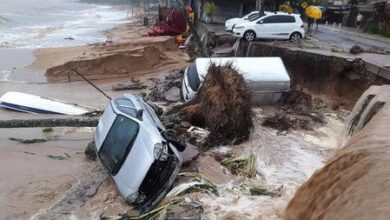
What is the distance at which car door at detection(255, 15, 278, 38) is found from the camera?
2359cm

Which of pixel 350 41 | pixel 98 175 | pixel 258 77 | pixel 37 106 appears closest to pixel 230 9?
pixel 350 41

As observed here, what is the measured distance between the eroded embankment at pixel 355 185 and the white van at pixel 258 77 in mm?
5000

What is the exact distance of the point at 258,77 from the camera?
40.4 feet

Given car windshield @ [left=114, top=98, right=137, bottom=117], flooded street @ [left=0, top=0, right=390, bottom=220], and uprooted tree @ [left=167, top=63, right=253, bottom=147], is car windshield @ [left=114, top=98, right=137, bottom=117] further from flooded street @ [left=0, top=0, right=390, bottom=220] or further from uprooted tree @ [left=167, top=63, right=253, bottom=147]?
uprooted tree @ [left=167, top=63, right=253, bottom=147]

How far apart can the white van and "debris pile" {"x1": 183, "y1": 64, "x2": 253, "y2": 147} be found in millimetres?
755

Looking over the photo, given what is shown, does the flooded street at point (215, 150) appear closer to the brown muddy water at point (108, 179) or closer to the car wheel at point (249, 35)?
the brown muddy water at point (108, 179)

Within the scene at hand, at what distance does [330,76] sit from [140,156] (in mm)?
11240

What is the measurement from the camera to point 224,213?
7.36 m

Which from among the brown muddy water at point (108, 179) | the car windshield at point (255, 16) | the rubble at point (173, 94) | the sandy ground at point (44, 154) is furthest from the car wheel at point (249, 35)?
the brown muddy water at point (108, 179)

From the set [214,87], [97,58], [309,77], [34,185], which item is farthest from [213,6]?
[34,185]

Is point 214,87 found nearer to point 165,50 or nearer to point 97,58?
point 97,58

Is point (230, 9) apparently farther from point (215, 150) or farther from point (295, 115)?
point (215, 150)

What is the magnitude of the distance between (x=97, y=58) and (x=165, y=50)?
5319 millimetres

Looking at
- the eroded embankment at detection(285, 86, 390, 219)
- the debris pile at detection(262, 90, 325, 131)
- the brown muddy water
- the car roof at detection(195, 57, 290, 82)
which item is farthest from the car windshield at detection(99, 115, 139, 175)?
the debris pile at detection(262, 90, 325, 131)
